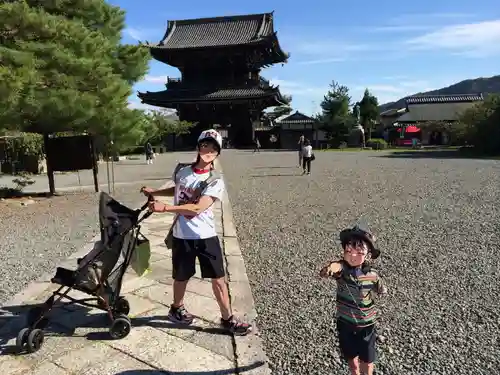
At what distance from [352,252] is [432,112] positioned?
51218 mm

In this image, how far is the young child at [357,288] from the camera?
83.2 inches

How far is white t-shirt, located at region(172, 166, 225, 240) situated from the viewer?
2.83 m

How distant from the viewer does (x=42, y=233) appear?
6.51 meters

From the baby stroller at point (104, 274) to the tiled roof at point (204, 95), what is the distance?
3109 centimetres

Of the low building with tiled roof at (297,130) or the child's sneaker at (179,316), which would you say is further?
the low building with tiled roof at (297,130)

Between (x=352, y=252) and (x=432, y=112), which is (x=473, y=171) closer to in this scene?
(x=352, y=252)

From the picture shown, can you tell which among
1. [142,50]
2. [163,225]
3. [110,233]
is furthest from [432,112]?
[110,233]

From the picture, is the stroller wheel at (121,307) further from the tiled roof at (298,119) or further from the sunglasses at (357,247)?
the tiled roof at (298,119)

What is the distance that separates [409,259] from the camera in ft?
16.1

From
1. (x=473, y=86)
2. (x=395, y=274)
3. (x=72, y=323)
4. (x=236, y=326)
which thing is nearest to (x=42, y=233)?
(x=72, y=323)

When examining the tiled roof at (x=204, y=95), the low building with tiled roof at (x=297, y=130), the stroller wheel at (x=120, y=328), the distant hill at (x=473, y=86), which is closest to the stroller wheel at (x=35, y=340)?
the stroller wheel at (x=120, y=328)

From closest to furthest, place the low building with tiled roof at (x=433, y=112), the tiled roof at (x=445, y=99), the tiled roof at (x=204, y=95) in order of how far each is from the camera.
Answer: the tiled roof at (x=204, y=95) < the low building with tiled roof at (x=433, y=112) < the tiled roof at (x=445, y=99)

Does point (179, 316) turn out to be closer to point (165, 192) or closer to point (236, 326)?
point (236, 326)

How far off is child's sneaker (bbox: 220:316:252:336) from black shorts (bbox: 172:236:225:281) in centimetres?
35
